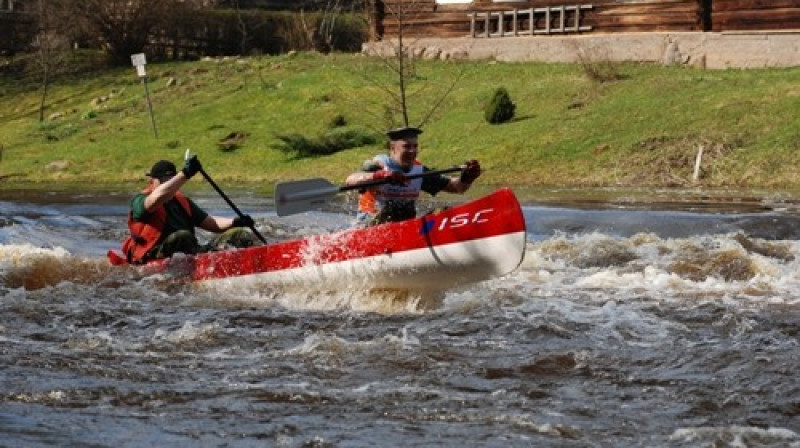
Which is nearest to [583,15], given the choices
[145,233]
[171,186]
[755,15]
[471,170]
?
[755,15]

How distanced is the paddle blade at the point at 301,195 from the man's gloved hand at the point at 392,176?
19.6 inches

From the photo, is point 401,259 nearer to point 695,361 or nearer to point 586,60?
point 695,361

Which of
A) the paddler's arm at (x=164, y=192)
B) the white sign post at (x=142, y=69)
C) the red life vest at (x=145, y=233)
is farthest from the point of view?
the white sign post at (x=142, y=69)

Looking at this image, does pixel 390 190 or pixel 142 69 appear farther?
pixel 142 69

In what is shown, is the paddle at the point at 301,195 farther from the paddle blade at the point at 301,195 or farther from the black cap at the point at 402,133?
the black cap at the point at 402,133

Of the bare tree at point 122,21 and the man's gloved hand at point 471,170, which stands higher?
the man's gloved hand at point 471,170

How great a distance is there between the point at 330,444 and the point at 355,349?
2.61m

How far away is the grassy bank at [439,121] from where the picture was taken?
25125 mm

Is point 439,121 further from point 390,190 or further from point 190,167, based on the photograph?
point 190,167

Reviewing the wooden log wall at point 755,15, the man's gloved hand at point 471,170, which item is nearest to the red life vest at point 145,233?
the man's gloved hand at point 471,170

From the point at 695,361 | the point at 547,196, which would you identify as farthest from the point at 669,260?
the point at 547,196

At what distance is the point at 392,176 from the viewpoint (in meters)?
11.8

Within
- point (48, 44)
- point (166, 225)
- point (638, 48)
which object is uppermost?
point (166, 225)

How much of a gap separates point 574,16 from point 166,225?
24.0 metres
